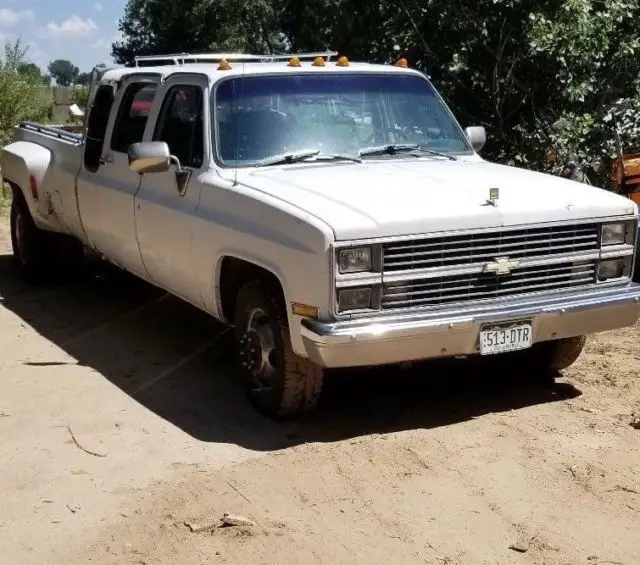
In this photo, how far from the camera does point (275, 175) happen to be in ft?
19.8

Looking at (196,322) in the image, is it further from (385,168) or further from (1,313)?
(385,168)

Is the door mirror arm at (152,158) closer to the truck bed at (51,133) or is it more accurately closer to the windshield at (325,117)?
the windshield at (325,117)

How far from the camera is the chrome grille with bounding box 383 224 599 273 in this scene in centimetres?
532

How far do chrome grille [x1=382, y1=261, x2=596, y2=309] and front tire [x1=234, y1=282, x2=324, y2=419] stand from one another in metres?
0.62

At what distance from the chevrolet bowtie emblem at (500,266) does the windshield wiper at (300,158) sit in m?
1.21

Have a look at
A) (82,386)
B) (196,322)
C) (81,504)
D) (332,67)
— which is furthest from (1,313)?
(81,504)

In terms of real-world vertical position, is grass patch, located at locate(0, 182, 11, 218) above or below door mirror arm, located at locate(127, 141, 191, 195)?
below

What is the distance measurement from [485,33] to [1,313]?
526 centimetres

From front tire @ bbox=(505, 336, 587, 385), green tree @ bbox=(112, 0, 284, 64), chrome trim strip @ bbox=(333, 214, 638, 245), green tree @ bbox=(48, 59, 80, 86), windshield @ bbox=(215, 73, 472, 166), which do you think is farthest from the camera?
green tree @ bbox=(48, 59, 80, 86)

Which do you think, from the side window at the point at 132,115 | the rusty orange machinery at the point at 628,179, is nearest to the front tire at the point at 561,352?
the rusty orange machinery at the point at 628,179

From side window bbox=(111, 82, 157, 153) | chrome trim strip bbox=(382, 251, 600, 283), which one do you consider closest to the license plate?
chrome trim strip bbox=(382, 251, 600, 283)

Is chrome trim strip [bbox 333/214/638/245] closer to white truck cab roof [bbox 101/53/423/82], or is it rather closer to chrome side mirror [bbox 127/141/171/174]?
chrome side mirror [bbox 127/141/171/174]

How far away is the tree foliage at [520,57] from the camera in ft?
32.9

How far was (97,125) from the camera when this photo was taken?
8.05m
